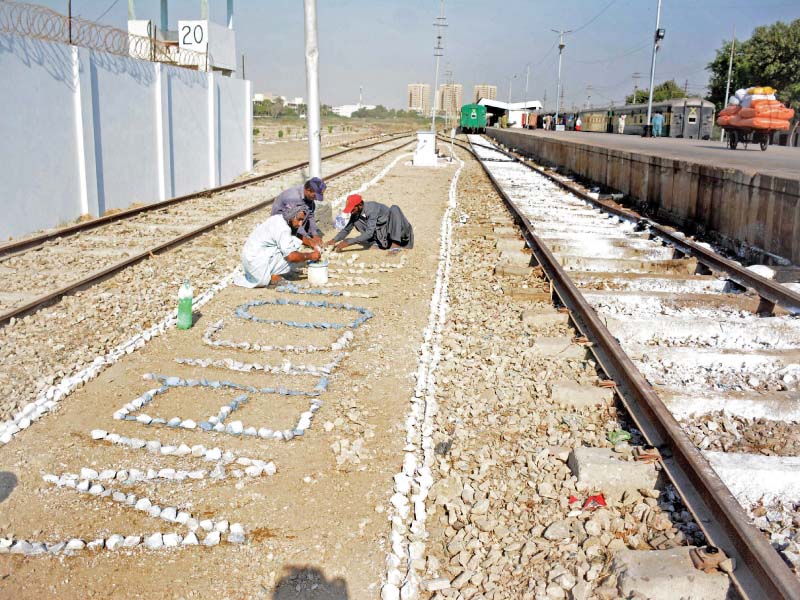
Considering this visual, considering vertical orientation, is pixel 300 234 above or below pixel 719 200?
below

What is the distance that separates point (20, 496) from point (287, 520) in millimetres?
1476

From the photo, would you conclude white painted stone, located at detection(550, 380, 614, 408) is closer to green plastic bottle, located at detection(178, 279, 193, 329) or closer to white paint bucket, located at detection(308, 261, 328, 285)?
green plastic bottle, located at detection(178, 279, 193, 329)

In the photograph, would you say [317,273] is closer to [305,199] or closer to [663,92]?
[305,199]

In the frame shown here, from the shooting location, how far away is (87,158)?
544 inches

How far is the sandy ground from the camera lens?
332cm

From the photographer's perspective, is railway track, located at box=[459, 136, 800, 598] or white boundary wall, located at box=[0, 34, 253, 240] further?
white boundary wall, located at box=[0, 34, 253, 240]

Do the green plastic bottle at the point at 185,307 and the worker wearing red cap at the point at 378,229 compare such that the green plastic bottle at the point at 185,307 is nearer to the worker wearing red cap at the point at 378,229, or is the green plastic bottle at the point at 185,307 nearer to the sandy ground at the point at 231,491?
the sandy ground at the point at 231,491

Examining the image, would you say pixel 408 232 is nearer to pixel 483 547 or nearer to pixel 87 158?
pixel 87 158

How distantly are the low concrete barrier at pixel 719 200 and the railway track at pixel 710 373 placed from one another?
1042mm

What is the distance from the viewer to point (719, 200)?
11.6m

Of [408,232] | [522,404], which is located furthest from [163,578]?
[408,232]

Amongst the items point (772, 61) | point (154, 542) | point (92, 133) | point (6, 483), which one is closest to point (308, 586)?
point (154, 542)

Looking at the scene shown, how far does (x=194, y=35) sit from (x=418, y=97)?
175376 millimetres

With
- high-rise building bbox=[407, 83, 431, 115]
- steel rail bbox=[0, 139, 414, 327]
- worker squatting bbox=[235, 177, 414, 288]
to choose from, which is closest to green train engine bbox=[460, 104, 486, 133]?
steel rail bbox=[0, 139, 414, 327]
